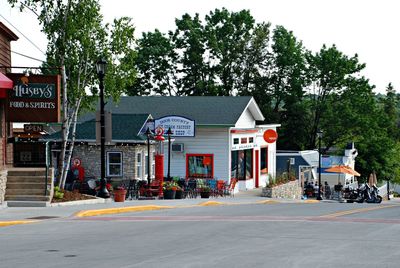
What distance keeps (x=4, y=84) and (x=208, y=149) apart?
2309cm

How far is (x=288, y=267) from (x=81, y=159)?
2929cm

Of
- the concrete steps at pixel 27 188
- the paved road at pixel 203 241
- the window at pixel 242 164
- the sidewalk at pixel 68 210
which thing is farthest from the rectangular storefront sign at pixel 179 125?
the paved road at pixel 203 241

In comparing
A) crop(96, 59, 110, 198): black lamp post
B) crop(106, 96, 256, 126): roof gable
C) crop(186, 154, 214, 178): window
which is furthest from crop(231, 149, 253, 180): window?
crop(96, 59, 110, 198): black lamp post

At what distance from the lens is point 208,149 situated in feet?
153

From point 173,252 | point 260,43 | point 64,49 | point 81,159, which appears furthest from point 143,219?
point 260,43

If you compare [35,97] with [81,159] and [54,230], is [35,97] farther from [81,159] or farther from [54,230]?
[81,159]

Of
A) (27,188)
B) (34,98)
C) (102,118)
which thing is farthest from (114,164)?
(27,188)

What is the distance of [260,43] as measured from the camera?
77.1m

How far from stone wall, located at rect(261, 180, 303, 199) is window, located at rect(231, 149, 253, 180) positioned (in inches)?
116

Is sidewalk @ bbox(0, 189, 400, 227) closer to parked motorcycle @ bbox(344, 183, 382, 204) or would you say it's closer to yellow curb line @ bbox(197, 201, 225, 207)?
yellow curb line @ bbox(197, 201, 225, 207)

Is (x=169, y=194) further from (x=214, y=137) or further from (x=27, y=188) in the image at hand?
(x=214, y=137)

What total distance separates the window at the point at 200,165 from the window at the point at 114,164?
22.1 ft

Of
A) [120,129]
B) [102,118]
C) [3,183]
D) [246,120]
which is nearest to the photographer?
[3,183]

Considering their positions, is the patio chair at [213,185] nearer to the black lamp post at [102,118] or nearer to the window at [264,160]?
the window at [264,160]
